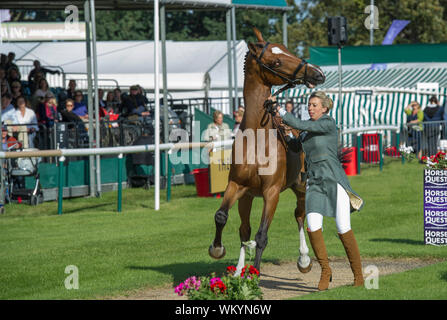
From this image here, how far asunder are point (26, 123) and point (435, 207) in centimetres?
980

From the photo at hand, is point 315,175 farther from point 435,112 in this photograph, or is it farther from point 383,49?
point 383,49

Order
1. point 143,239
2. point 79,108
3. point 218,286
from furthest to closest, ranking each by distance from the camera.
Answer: point 79,108
point 143,239
point 218,286

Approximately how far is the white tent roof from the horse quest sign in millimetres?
16851

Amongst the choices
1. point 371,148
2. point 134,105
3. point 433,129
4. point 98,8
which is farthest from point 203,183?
point 433,129

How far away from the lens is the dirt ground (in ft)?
Result: 27.8

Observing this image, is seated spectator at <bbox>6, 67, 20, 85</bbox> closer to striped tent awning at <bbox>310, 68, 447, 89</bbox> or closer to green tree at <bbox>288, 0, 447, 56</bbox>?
striped tent awning at <bbox>310, 68, 447, 89</bbox>

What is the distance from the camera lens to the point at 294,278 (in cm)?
948

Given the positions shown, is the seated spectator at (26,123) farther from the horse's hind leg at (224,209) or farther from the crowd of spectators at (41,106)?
the horse's hind leg at (224,209)

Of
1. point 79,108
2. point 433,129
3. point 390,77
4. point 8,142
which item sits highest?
point 390,77

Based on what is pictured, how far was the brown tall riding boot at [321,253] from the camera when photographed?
816 centimetres

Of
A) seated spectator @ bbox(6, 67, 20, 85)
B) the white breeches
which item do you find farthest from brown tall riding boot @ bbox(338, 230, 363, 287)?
seated spectator @ bbox(6, 67, 20, 85)

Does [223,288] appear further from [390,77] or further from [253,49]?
[390,77]

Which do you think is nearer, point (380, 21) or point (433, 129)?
point (433, 129)

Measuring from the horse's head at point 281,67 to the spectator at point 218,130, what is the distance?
31.2 ft
